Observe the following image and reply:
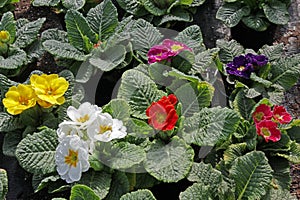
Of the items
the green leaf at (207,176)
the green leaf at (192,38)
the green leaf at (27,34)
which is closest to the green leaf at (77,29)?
the green leaf at (27,34)

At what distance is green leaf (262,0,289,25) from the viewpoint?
2508mm

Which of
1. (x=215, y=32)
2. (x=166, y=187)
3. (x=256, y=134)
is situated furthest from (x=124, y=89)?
(x=215, y=32)

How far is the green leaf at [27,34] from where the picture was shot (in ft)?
7.80

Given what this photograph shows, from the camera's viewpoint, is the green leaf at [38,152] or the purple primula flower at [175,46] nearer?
the green leaf at [38,152]

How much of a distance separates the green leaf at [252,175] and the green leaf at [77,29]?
36.1 inches

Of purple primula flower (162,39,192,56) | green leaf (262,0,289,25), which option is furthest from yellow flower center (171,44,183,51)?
green leaf (262,0,289,25)

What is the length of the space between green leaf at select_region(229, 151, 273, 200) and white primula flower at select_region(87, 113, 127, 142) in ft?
1.47

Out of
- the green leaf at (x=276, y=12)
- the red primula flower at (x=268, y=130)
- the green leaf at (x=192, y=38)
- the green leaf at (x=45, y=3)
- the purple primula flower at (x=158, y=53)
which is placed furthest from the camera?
the green leaf at (x=45, y=3)

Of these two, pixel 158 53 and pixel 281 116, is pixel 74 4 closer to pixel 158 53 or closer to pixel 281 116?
pixel 158 53

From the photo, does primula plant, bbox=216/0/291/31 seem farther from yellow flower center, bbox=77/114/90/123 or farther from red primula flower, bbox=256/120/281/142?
yellow flower center, bbox=77/114/90/123

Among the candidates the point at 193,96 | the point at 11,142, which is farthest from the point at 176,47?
the point at 11,142

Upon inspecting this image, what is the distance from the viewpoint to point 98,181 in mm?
1843

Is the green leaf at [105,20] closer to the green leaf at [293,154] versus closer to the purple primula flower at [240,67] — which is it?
the purple primula flower at [240,67]

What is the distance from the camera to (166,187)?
2.04 meters
